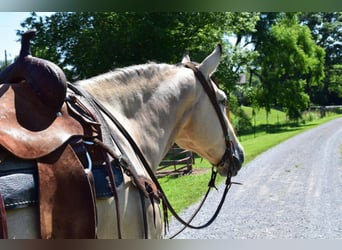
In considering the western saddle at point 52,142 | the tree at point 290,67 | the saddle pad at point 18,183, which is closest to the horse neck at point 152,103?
the western saddle at point 52,142

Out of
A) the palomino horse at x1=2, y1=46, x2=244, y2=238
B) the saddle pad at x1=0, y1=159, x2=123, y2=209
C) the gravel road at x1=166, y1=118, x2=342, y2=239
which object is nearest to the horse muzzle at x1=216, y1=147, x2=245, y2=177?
the palomino horse at x1=2, y1=46, x2=244, y2=238

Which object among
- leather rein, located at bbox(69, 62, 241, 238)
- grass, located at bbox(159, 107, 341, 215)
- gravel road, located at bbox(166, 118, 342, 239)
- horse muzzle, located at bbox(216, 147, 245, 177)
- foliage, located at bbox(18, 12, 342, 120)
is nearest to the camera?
leather rein, located at bbox(69, 62, 241, 238)

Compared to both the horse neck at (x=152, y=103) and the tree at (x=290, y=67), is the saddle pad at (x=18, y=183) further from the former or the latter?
the tree at (x=290, y=67)

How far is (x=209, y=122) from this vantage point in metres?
1.51

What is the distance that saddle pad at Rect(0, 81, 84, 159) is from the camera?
→ 0.88 metres

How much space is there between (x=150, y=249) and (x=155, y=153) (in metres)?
0.35

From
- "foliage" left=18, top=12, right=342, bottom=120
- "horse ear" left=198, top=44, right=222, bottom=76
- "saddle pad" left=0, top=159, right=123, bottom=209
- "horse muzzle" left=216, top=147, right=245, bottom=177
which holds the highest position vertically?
"foliage" left=18, top=12, right=342, bottom=120

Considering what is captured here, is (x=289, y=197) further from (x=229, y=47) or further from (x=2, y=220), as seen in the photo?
(x=2, y=220)

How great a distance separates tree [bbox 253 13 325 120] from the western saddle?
2309 millimetres

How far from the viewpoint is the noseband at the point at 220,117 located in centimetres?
149

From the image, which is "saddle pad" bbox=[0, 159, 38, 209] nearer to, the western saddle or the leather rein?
the western saddle

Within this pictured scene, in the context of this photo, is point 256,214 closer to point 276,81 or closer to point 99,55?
point 276,81

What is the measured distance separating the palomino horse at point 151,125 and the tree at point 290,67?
5.31 feet

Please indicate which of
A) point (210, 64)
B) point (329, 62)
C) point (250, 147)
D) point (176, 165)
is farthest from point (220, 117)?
point (176, 165)
